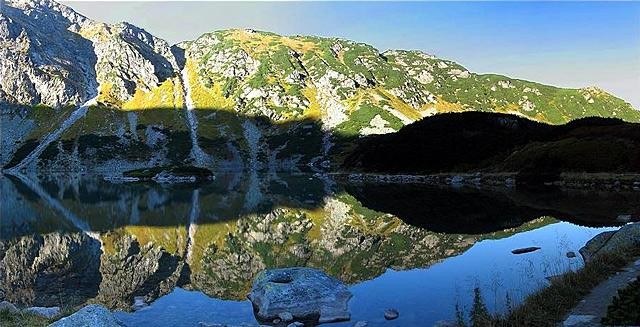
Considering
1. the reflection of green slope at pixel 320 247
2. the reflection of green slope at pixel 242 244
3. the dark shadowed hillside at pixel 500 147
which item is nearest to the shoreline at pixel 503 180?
the dark shadowed hillside at pixel 500 147

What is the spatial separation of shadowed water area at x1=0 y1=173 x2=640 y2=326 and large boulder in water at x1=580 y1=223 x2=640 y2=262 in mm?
904

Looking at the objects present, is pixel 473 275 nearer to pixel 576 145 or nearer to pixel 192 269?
pixel 192 269

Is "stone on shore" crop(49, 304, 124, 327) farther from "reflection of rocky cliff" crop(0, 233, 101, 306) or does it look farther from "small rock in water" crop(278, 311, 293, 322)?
"reflection of rocky cliff" crop(0, 233, 101, 306)

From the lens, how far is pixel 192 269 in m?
29.1

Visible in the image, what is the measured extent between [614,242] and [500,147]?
7784 cm

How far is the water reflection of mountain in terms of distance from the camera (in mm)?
26234

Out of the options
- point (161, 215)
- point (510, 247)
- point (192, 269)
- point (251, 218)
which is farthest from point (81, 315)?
point (161, 215)

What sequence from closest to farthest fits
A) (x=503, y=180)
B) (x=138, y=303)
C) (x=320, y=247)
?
1. (x=138, y=303)
2. (x=320, y=247)
3. (x=503, y=180)

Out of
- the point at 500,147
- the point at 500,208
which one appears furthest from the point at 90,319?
the point at 500,147

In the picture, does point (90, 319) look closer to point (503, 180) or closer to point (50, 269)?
point (50, 269)

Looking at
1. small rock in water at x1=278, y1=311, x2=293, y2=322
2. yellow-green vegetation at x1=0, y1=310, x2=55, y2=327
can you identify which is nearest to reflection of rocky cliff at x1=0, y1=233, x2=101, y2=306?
yellow-green vegetation at x1=0, y1=310, x2=55, y2=327

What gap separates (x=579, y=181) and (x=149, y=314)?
64572mm

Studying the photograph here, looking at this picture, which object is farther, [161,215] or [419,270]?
[161,215]

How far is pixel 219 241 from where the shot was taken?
37.8 m
